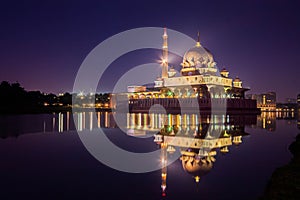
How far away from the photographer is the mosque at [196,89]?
48.1m

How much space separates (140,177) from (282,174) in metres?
3.25

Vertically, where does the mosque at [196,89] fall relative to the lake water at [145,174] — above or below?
above

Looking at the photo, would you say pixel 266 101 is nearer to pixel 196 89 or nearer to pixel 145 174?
pixel 196 89

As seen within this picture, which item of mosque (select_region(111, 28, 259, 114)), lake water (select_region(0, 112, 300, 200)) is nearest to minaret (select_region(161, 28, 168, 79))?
mosque (select_region(111, 28, 259, 114))

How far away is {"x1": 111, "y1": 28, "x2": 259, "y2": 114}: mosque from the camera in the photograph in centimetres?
4809

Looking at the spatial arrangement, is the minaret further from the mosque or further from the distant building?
the distant building

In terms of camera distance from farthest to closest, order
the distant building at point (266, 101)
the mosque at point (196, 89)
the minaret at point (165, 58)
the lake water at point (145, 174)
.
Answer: the distant building at point (266, 101), the minaret at point (165, 58), the mosque at point (196, 89), the lake water at point (145, 174)

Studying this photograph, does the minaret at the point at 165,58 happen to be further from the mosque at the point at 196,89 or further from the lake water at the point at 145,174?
the lake water at the point at 145,174

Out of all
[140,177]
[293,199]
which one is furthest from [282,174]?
[140,177]

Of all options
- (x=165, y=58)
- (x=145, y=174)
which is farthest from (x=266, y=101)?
(x=145, y=174)

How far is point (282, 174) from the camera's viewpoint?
20.0ft

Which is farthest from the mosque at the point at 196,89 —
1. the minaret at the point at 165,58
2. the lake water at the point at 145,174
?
the lake water at the point at 145,174

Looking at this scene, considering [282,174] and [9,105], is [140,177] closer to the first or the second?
[282,174]

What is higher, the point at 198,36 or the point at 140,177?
the point at 198,36
